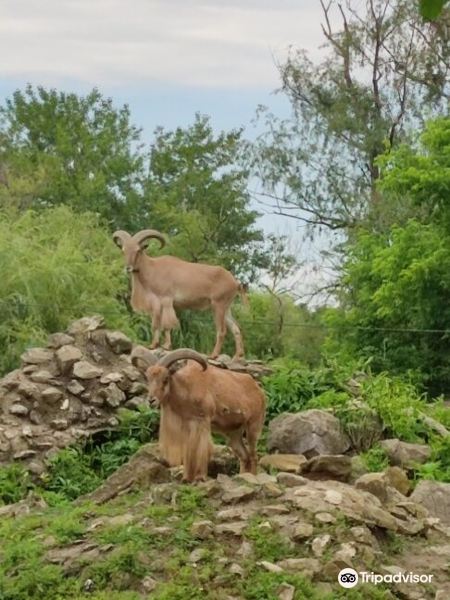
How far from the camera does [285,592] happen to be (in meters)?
8.71

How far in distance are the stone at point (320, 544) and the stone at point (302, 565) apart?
0.32ft

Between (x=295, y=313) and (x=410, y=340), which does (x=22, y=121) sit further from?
(x=410, y=340)

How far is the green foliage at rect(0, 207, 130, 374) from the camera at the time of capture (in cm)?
1725

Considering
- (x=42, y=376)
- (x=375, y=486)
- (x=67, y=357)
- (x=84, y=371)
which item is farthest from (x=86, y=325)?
(x=375, y=486)

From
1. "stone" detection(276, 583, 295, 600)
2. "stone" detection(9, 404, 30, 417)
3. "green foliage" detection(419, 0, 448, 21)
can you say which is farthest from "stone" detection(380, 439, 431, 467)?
"green foliage" detection(419, 0, 448, 21)

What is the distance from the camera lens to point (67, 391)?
14.2 metres

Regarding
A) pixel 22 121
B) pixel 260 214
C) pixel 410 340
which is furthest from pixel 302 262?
pixel 410 340

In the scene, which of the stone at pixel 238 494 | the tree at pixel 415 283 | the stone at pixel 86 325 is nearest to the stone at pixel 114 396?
the stone at pixel 86 325

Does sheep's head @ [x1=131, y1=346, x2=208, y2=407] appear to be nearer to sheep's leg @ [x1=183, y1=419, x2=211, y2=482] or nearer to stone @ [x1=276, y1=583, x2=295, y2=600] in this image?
sheep's leg @ [x1=183, y1=419, x2=211, y2=482]

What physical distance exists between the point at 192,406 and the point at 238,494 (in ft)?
3.98

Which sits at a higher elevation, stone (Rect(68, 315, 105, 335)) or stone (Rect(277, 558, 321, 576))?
stone (Rect(68, 315, 105, 335))

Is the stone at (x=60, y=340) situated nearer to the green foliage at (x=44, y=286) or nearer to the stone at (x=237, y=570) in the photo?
the green foliage at (x=44, y=286)

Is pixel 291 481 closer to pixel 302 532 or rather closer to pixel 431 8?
pixel 302 532

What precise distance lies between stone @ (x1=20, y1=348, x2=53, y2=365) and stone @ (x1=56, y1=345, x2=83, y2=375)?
0.15 meters
